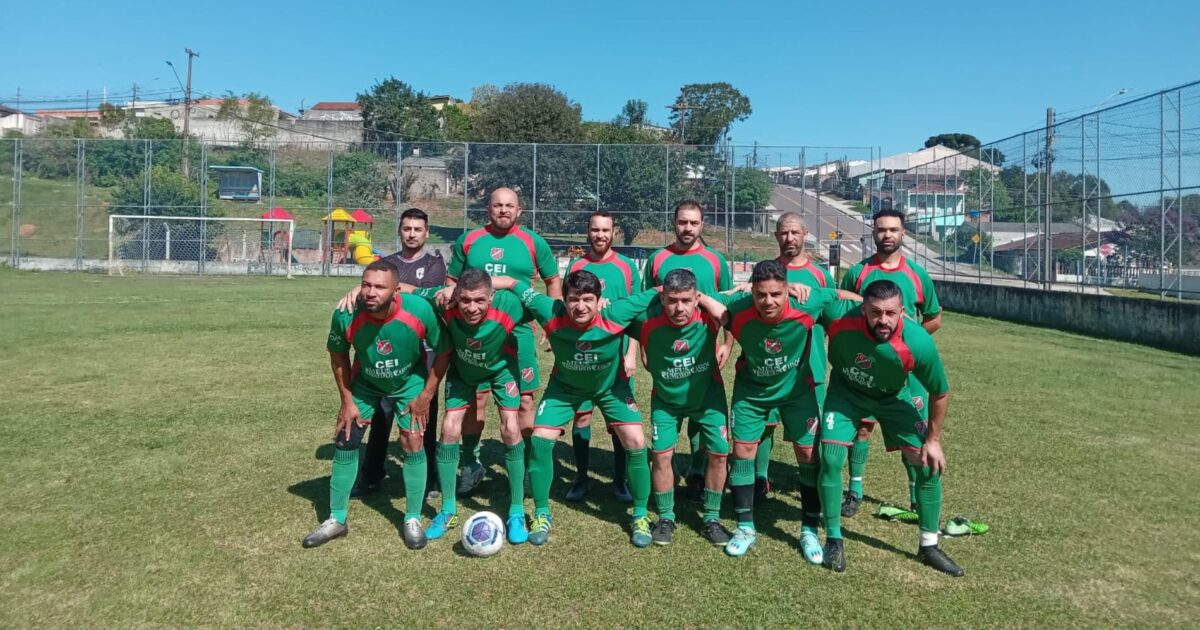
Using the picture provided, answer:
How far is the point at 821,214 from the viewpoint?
1221 inches

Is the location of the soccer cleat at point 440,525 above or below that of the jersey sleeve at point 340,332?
below

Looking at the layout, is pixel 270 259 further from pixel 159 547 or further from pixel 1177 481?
pixel 1177 481

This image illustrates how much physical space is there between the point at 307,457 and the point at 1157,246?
1551cm

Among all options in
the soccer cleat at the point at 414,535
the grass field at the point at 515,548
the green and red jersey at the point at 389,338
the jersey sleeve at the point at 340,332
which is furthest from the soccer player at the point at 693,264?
the jersey sleeve at the point at 340,332

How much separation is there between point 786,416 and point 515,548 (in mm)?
1895

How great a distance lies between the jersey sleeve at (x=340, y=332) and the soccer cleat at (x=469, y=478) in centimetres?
144

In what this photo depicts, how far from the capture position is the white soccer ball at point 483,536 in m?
4.33

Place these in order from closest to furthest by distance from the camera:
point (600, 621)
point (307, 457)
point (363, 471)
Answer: point (600, 621) → point (363, 471) → point (307, 457)

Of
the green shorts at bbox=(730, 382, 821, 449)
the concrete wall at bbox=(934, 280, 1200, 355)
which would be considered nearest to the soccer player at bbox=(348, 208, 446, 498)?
the green shorts at bbox=(730, 382, 821, 449)

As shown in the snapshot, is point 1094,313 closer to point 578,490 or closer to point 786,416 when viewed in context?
point 786,416

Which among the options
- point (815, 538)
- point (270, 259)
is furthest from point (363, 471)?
point (270, 259)

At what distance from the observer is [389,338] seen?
15.6ft

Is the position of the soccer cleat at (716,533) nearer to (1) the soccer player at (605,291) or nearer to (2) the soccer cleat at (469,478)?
(1) the soccer player at (605,291)

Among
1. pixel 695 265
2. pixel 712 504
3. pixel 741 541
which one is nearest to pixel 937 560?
pixel 741 541
